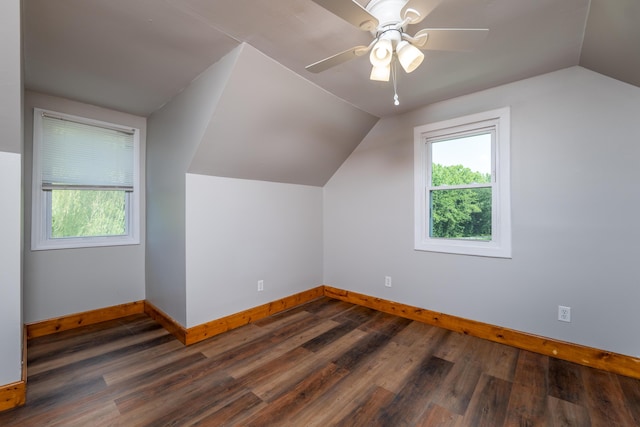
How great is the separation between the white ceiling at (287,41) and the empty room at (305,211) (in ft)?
0.06

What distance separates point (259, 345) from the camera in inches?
97.2

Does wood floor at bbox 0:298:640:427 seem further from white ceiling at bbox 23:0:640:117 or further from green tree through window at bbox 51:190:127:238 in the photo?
white ceiling at bbox 23:0:640:117

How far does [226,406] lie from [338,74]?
2.59 meters

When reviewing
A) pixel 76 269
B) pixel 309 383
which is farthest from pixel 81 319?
pixel 309 383

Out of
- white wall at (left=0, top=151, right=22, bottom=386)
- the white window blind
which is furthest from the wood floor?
the white window blind

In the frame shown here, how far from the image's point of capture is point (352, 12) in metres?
1.20

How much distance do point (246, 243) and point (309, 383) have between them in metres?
1.59

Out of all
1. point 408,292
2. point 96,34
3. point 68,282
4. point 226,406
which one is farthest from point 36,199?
point 408,292

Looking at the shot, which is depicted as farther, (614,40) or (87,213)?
(87,213)

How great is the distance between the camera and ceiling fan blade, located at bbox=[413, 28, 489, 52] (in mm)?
1285

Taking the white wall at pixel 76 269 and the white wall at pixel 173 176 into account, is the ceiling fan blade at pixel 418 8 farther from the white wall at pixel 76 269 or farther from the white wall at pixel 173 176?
the white wall at pixel 76 269

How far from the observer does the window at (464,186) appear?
253cm

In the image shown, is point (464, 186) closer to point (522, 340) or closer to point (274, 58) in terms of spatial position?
point (522, 340)

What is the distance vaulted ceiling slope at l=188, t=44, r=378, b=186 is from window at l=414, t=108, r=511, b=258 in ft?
2.95
